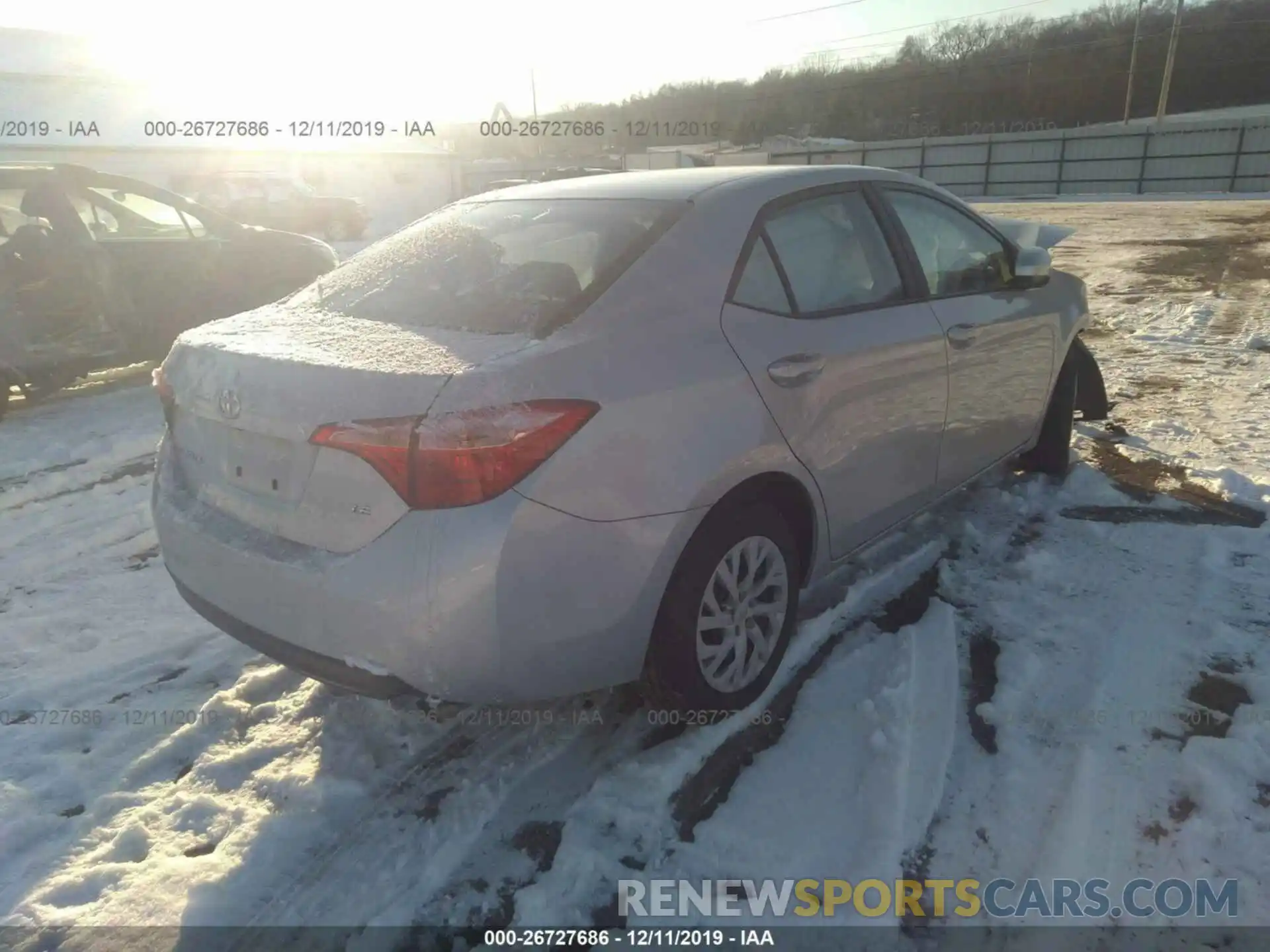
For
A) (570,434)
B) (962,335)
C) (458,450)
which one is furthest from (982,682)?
(458,450)

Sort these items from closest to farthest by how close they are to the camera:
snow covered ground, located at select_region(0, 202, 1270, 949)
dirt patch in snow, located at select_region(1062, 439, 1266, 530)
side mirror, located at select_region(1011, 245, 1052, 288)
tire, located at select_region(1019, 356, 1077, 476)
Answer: snow covered ground, located at select_region(0, 202, 1270, 949) < side mirror, located at select_region(1011, 245, 1052, 288) < dirt patch in snow, located at select_region(1062, 439, 1266, 530) < tire, located at select_region(1019, 356, 1077, 476)

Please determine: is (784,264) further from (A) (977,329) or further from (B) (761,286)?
(A) (977,329)

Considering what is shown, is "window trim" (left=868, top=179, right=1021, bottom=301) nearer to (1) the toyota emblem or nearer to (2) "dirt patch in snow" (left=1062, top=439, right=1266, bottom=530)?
(2) "dirt patch in snow" (left=1062, top=439, right=1266, bottom=530)

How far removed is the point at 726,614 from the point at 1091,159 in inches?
1468

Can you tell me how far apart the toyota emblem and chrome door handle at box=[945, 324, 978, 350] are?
2560 mm

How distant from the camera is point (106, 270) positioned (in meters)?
6.92

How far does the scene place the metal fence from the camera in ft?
99.7

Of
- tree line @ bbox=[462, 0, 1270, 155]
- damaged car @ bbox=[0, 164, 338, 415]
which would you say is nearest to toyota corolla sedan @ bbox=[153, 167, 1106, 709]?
damaged car @ bbox=[0, 164, 338, 415]

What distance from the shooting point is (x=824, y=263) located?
308cm

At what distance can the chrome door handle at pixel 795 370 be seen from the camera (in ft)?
8.79

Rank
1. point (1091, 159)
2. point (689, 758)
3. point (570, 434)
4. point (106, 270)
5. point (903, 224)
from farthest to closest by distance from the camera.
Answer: point (1091, 159), point (106, 270), point (903, 224), point (689, 758), point (570, 434)

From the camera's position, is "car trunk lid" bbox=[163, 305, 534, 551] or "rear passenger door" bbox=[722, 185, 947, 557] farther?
"rear passenger door" bbox=[722, 185, 947, 557]

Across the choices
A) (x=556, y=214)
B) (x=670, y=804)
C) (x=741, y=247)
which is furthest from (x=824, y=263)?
(x=670, y=804)

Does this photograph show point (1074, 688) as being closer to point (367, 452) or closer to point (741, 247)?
point (741, 247)
